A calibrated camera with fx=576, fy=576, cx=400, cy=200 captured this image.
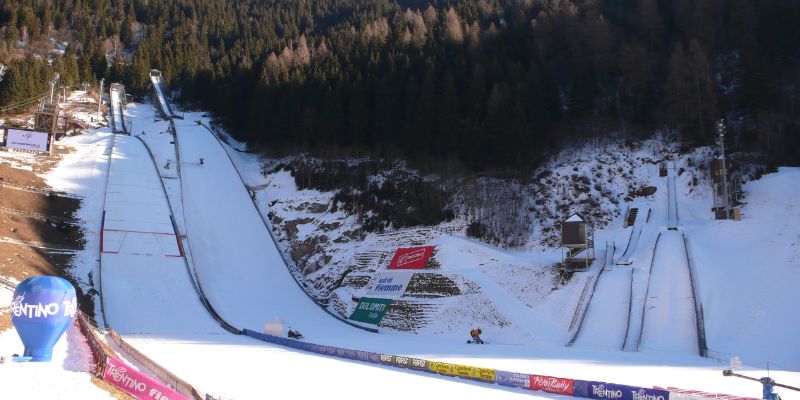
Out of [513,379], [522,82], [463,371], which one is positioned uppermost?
[522,82]

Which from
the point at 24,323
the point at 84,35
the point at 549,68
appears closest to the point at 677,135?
the point at 549,68

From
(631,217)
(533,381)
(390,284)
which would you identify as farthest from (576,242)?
(533,381)

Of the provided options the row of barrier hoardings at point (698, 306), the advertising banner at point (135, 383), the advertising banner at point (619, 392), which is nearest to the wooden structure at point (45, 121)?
the advertising banner at point (135, 383)

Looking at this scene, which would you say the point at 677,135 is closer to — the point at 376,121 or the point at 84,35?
the point at 376,121

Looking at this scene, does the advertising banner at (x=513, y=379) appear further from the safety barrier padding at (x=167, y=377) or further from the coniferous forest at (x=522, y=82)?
the coniferous forest at (x=522, y=82)

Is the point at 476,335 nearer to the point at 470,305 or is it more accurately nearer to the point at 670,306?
the point at 470,305

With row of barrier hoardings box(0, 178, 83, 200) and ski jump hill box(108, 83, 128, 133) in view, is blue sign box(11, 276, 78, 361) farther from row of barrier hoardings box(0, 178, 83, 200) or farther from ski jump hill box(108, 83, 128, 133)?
ski jump hill box(108, 83, 128, 133)
